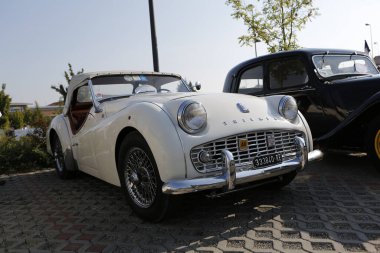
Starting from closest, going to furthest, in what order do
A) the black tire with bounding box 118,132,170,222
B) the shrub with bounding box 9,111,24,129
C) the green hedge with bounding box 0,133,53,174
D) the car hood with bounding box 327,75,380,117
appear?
the black tire with bounding box 118,132,170,222 → the car hood with bounding box 327,75,380,117 → the green hedge with bounding box 0,133,53,174 → the shrub with bounding box 9,111,24,129

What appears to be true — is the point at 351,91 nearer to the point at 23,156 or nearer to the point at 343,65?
the point at 343,65

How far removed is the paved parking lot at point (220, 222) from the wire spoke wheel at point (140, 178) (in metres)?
0.22

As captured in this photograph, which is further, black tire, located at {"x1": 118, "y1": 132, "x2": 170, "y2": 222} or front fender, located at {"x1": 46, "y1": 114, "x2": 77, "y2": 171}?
front fender, located at {"x1": 46, "y1": 114, "x2": 77, "y2": 171}

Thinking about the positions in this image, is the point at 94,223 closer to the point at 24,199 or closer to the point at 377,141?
the point at 24,199

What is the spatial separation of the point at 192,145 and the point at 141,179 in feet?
2.34

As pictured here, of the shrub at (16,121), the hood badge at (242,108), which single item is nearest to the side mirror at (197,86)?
the hood badge at (242,108)

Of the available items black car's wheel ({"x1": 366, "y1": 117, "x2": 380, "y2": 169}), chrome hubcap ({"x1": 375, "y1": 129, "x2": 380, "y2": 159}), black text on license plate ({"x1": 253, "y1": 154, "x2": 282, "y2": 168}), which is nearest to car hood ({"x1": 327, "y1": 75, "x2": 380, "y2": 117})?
black car's wheel ({"x1": 366, "y1": 117, "x2": 380, "y2": 169})

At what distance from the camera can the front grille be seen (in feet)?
9.71

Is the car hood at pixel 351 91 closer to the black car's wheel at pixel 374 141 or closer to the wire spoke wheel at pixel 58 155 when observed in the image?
the black car's wheel at pixel 374 141

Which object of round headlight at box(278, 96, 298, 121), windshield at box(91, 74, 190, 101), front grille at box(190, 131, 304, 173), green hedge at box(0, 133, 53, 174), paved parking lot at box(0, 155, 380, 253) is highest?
windshield at box(91, 74, 190, 101)

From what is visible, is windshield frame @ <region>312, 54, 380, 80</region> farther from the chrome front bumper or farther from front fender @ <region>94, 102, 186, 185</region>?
front fender @ <region>94, 102, 186, 185</region>

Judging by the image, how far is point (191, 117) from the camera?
302 centimetres

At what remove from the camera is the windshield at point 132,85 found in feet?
14.8

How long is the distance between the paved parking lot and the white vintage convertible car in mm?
274
